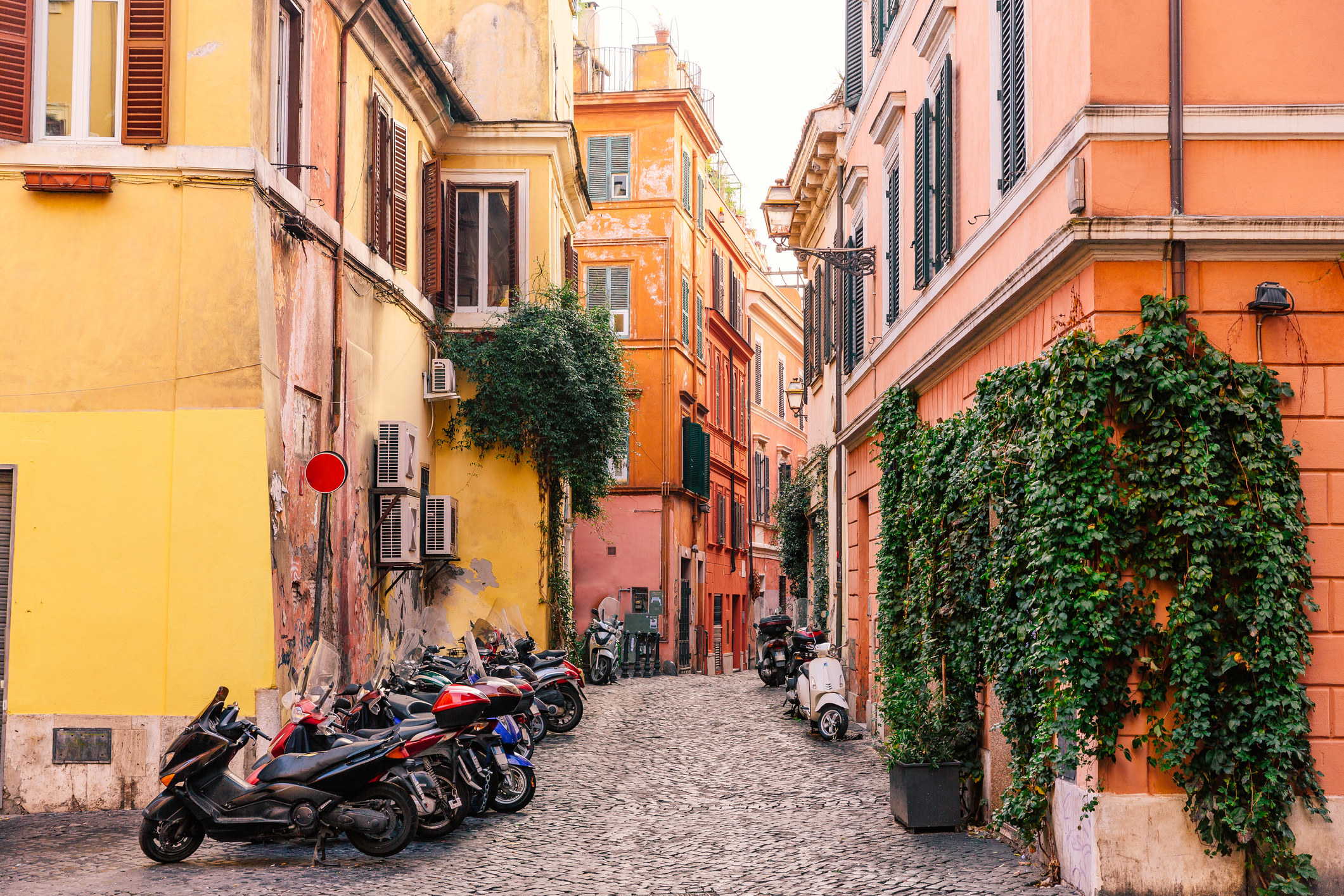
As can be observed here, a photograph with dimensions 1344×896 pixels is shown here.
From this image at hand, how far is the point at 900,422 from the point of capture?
40.2ft

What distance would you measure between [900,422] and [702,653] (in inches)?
873

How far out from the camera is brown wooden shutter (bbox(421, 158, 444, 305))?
1683cm

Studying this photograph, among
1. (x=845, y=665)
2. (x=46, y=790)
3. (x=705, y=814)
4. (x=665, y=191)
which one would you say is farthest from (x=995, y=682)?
(x=665, y=191)

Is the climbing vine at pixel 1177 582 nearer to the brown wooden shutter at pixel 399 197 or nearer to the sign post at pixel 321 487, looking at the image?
the sign post at pixel 321 487

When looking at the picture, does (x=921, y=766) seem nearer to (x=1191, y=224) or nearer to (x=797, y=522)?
(x=1191, y=224)

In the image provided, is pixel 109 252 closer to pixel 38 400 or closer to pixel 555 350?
pixel 38 400

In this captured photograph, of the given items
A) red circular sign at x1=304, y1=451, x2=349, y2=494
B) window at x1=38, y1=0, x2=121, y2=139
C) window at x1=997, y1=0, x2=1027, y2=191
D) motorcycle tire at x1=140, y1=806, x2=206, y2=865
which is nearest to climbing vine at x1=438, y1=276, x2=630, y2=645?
red circular sign at x1=304, y1=451, x2=349, y2=494

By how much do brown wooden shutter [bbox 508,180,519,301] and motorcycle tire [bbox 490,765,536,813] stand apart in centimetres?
904

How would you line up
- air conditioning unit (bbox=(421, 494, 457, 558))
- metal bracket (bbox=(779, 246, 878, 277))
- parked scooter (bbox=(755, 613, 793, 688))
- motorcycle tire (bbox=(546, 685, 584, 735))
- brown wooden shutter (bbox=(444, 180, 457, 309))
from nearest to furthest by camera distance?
metal bracket (bbox=(779, 246, 878, 277)), motorcycle tire (bbox=(546, 685, 584, 735)), air conditioning unit (bbox=(421, 494, 457, 558)), brown wooden shutter (bbox=(444, 180, 457, 309)), parked scooter (bbox=(755, 613, 793, 688))

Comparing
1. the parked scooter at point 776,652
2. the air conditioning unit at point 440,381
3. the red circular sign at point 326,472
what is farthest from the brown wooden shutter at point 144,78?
the parked scooter at point 776,652

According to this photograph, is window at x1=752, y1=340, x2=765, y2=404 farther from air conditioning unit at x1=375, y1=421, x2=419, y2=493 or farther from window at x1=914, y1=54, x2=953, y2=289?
window at x1=914, y1=54, x2=953, y2=289

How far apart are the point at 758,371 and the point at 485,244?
2641cm

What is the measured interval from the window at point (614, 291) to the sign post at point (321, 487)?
1828 centimetres

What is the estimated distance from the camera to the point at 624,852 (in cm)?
880
